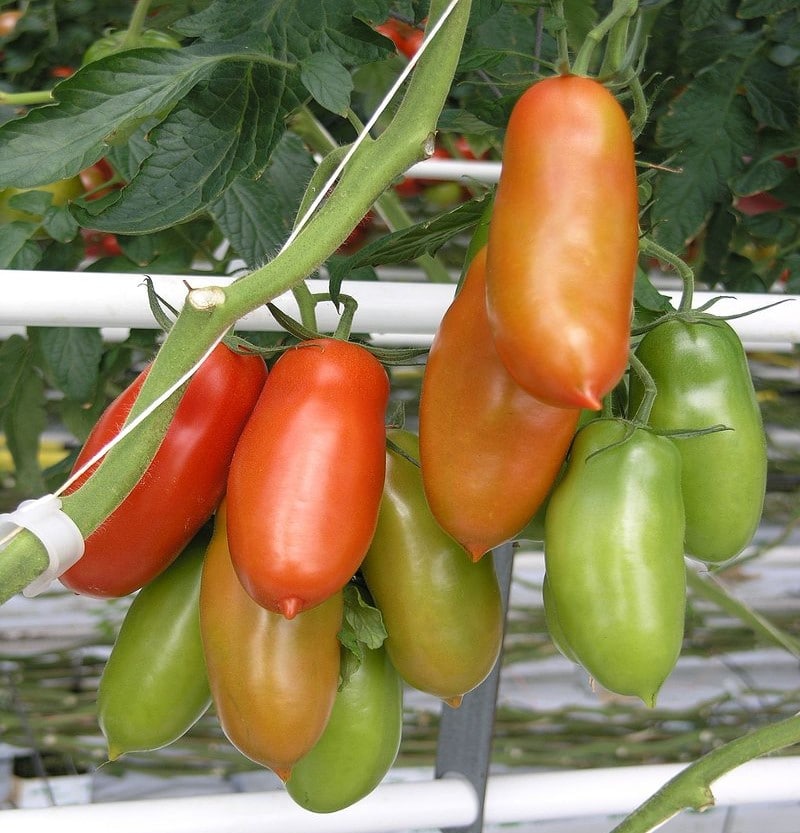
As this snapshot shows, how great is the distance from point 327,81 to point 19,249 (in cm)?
32

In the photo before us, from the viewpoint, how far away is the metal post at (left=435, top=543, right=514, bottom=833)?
0.66 meters

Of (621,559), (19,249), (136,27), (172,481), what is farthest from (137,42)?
(621,559)

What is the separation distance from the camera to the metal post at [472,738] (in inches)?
26.0

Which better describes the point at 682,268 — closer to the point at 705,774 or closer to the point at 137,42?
the point at 705,774

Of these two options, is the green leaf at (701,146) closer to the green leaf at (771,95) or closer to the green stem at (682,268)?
the green leaf at (771,95)

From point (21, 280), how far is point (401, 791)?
1.24 ft

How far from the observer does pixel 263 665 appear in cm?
38

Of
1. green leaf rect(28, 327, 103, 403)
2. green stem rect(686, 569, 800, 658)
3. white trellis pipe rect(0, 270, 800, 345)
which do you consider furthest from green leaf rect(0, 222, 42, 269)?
green stem rect(686, 569, 800, 658)

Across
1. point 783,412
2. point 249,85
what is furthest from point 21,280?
point 783,412

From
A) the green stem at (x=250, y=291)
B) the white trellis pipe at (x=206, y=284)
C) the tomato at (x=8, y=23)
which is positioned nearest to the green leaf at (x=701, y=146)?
the white trellis pipe at (x=206, y=284)

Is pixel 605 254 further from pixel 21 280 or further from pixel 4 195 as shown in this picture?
pixel 4 195

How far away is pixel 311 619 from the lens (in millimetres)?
390

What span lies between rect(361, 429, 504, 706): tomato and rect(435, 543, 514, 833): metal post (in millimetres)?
244

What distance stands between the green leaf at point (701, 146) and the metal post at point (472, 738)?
1.03 feet
